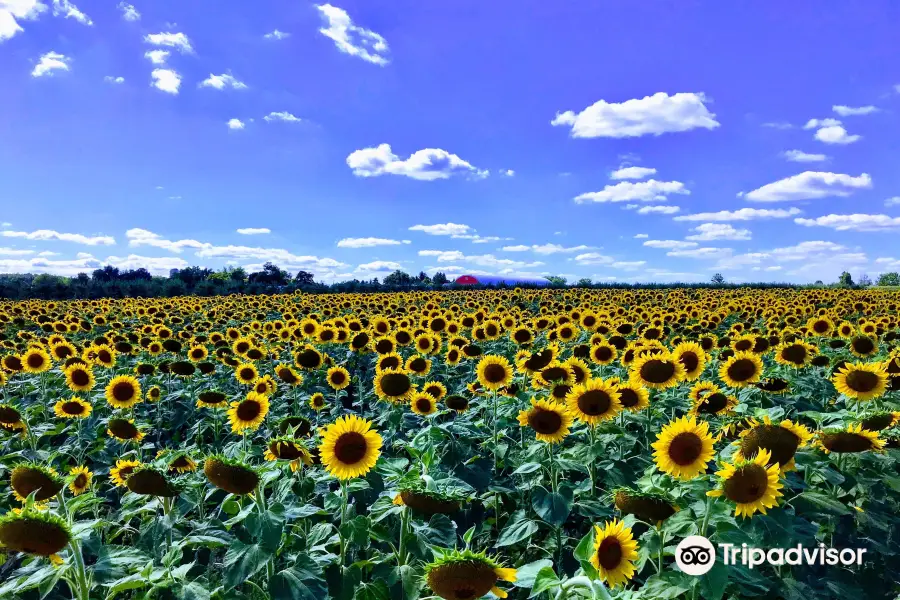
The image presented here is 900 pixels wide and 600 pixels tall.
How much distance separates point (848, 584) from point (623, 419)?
2017mm

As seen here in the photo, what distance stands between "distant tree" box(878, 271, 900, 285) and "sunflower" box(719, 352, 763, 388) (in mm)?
101402

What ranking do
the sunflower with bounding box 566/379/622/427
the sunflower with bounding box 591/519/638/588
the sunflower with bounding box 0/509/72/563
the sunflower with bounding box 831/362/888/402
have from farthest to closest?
the sunflower with bounding box 831/362/888/402, the sunflower with bounding box 566/379/622/427, the sunflower with bounding box 591/519/638/588, the sunflower with bounding box 0/509/72/563

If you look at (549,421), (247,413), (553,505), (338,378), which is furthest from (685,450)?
(338,378)

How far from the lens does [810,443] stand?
397cm

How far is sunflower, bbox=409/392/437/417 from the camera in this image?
19.3 feet

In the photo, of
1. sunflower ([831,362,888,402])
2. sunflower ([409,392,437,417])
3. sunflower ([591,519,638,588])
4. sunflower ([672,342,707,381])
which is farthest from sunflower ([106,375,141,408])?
sunflower ([831,362,888,402])

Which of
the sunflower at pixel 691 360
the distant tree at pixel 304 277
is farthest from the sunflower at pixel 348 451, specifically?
the distant tree at pixel 304 277

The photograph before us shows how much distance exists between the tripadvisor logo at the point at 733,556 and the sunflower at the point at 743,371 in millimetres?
1982

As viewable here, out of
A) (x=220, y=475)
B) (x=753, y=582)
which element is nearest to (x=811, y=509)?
(x=753, y=582)

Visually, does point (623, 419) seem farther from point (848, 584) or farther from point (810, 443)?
point (848, 584)

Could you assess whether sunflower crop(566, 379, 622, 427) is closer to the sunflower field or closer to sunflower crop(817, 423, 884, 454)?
the sunflower field

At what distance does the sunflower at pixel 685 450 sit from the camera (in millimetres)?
3105

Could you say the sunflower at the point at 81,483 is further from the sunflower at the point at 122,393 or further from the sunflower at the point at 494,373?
the sunflower at the point at 494,373

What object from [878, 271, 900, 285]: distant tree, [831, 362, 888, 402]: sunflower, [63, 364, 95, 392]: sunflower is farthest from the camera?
[878, 271, 900, 285]: distant tree
